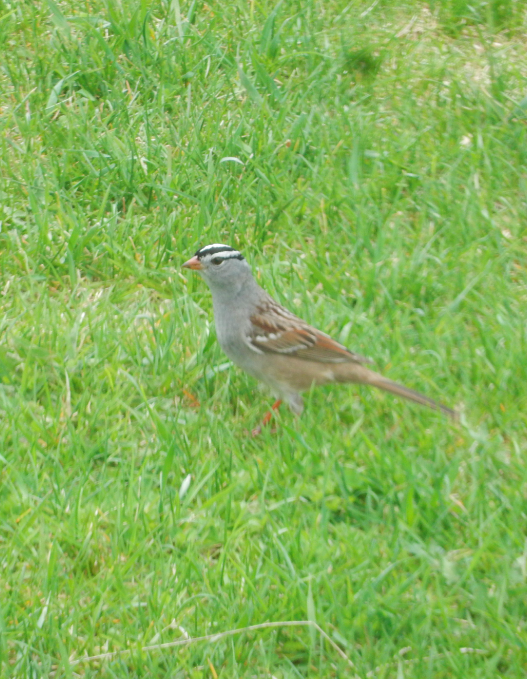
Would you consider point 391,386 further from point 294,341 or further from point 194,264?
point 194,264

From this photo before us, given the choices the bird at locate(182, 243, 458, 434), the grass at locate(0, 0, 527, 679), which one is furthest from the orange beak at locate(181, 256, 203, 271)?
the grass at locate(0, 0, 527, 679)

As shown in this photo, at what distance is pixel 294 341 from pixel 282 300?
21.9 inches

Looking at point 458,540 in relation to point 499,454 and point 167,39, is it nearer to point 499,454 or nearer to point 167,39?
point 499,454

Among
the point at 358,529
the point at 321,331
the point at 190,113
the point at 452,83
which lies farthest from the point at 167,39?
the point at 358,529

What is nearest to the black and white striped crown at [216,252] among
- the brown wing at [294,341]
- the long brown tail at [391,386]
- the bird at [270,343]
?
the bird at [270,343]

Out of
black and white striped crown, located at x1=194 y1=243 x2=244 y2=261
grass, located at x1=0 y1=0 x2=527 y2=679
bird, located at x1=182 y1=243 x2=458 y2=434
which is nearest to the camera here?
grass, located at x1=0 y1=0 x2=527 y2=679

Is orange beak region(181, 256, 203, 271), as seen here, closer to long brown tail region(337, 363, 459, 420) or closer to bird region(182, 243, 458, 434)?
bird region(182, 243, 458, 434)

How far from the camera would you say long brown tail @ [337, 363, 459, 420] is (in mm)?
4551

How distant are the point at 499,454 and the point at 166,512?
Result: 155 centimetres

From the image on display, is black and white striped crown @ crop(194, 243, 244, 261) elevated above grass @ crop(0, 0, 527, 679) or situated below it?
above

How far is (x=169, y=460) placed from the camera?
4.29 m

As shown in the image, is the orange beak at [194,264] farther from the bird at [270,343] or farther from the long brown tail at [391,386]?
the long brown tail at [391,386]

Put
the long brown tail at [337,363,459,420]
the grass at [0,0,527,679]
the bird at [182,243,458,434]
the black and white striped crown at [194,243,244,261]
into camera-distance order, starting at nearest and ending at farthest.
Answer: the grass at [0,0,527,679]
the long brown tail at [337,363,459,420]
the bird at [182,243,458,434]
the black and white striped crown at [194,243,244,261]

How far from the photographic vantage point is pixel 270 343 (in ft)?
16.1
